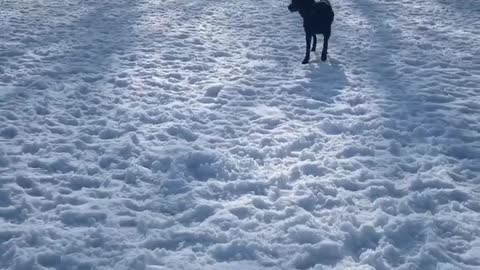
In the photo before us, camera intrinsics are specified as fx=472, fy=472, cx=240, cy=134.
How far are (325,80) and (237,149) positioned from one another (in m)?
2.77

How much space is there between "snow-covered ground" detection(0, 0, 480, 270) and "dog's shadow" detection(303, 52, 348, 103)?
36 mm

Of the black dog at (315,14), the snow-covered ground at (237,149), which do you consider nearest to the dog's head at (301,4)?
the black dog at (315,14)

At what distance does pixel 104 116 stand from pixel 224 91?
195 centimetres

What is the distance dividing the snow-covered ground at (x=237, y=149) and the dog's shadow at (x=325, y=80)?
4 centimetres

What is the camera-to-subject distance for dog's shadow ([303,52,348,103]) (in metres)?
7.51

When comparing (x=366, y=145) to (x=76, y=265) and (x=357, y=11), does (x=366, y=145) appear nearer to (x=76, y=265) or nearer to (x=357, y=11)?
(x=76, y=265)

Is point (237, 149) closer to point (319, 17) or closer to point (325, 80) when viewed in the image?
point (325, 80)

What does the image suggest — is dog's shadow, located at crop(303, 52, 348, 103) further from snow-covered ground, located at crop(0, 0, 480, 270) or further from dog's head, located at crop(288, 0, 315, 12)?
dog's head, located at crop(288, 0, 315, 12)

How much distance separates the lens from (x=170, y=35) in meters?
10.3

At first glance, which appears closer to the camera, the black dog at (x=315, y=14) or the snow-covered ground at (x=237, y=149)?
the snow-covered ground at (x=237, y=149)

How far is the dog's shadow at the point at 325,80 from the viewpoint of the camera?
751 centimetres

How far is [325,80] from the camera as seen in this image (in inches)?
317

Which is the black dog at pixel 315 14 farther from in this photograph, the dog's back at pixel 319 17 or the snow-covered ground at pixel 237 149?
the snow-covered ground at pixel 237 149

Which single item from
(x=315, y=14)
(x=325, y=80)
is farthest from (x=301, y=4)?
(x=325, y=80)
